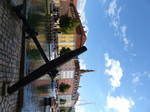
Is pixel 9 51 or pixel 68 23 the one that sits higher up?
pixel 68 23

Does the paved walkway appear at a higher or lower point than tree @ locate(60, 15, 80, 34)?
lower

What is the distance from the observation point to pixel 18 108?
743cm

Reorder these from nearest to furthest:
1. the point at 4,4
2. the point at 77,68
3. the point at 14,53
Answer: the point at 4,4 < the point at 14,53 < the point at 77,68

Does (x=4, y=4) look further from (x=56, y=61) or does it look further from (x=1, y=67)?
(x=56, y=61)

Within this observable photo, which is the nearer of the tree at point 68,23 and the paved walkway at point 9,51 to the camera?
the paved walkway at point 9,51

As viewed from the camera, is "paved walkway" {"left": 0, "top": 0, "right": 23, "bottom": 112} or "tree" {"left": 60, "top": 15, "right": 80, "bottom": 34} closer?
"paved walkway" {"left": 0, "top": 0, "right": 23, "bottom": 112}

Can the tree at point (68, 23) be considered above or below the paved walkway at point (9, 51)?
above

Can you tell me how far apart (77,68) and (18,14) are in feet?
176

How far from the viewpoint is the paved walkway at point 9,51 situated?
5.79 metres

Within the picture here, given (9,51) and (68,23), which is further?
(68,23)

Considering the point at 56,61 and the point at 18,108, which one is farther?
the point at 18,108

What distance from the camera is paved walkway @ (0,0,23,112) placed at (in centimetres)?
579

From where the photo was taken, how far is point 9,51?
6586 millimetres

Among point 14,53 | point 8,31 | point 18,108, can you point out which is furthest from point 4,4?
point 18,108
